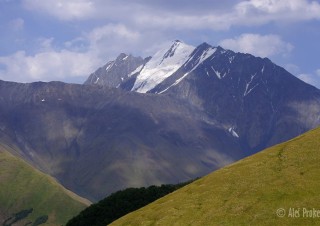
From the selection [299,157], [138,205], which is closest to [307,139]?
[299,157]

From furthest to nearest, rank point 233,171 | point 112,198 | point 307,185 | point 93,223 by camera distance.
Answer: point 112,198
point 93,223
point 233,171
point 307,185

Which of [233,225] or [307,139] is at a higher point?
[307,139]

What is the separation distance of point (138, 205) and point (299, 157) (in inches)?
3790

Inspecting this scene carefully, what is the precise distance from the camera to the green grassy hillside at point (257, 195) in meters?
72.3

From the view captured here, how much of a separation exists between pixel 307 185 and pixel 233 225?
43.3 feet

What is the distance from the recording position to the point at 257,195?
7994 cm

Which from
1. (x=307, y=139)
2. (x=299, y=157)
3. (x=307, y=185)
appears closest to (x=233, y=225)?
(x=307, y=185)

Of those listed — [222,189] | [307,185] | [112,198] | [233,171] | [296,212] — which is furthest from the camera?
[112,198]

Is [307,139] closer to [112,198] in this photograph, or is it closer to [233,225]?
[233,225]

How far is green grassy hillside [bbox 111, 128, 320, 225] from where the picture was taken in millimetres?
72312

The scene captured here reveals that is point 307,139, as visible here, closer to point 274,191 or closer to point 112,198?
point 274,191

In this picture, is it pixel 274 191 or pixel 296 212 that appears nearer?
pixel 296 212

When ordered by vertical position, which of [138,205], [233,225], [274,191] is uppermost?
[138,205]

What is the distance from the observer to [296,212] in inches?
2773
